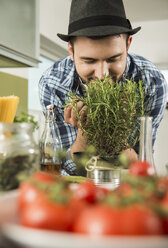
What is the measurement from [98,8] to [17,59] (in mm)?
528

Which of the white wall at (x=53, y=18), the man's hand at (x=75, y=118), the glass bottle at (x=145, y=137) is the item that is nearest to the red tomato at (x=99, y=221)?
the glass bottle at (x=145, y=137)

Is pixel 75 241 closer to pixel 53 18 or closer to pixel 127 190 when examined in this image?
pixel 127 190

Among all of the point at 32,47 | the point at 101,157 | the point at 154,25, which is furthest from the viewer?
the point at 154,25

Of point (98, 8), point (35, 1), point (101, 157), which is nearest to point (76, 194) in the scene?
point (101, 157)

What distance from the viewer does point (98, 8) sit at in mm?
1473

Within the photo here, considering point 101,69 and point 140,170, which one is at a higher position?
point 101,69

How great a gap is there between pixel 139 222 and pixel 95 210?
1.6 inches

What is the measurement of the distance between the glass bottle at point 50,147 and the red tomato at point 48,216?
2.22 feet

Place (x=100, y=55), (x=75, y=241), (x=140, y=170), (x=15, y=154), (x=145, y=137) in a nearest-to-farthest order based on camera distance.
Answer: (x=75, y=241), (x=140, y=170), (x=15, y=154), (x=145, y=137), (x=100, y=55)

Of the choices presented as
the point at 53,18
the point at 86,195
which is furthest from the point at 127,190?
the point at 53,18

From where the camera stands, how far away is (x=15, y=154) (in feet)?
1.99

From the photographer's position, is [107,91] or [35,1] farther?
[35,1]

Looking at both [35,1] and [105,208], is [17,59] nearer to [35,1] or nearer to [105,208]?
[35,1]

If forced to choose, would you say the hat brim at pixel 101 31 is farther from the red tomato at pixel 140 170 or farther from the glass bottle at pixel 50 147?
the red tomato at pixel 140 170
